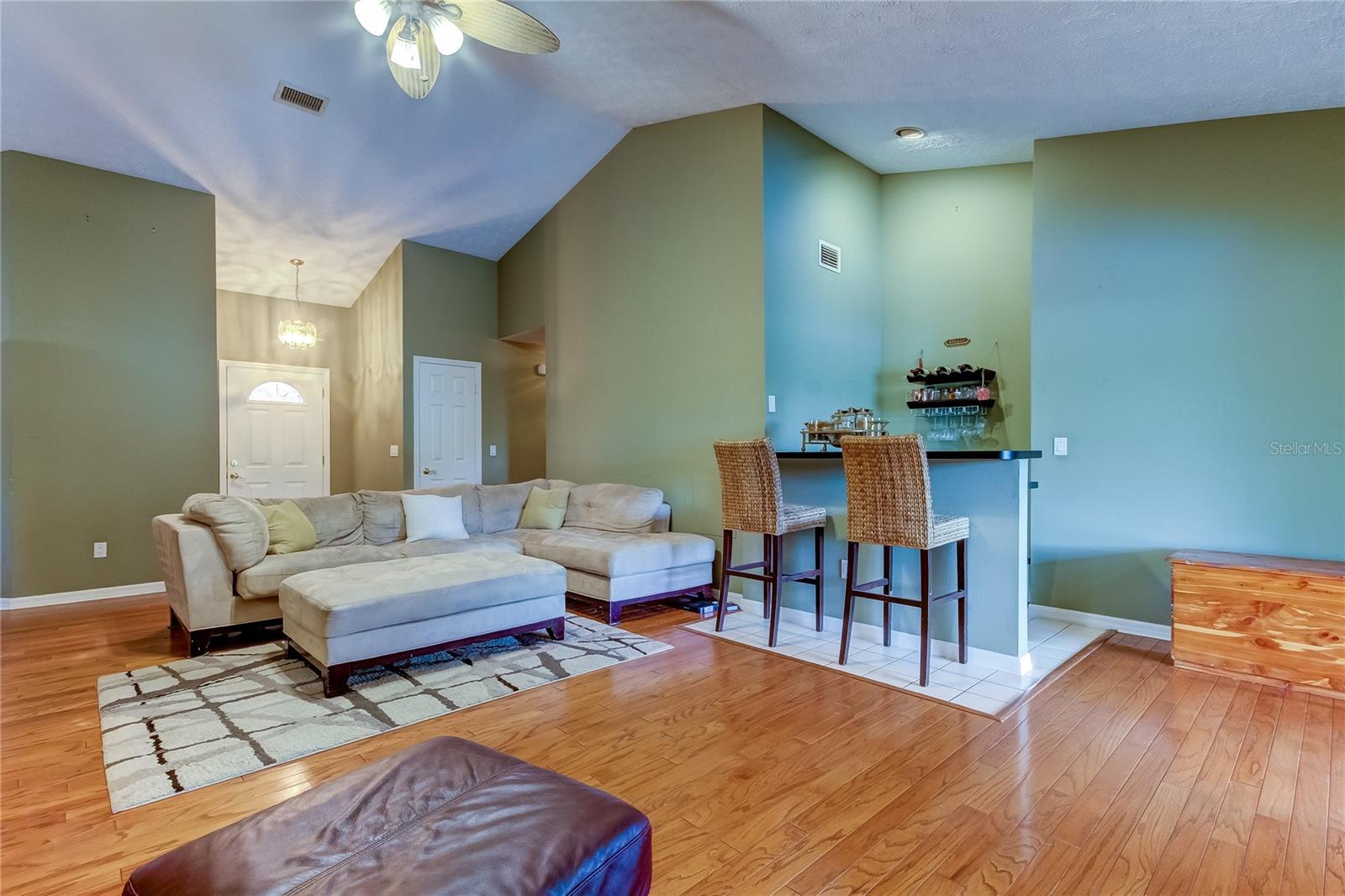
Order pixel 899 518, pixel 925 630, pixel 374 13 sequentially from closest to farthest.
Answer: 1. pixel 374 13
2. pixel 925 630
3. pixel 899 518

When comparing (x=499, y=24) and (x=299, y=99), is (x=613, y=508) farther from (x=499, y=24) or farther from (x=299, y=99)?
(x=299, y=99)

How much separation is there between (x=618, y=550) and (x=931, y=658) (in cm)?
192

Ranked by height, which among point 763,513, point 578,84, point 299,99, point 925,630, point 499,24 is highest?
point 578,84

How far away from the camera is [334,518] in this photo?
4484mm

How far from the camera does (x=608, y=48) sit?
4.04 m

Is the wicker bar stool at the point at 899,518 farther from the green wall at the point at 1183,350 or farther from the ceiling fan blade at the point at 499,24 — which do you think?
the ceiling fan blade at the point at 499,24

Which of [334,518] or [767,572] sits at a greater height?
[334,518]

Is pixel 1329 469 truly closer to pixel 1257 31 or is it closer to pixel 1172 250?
pixel 1172 250

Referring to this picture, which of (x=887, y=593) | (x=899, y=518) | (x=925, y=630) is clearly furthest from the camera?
(x=887, y=593)

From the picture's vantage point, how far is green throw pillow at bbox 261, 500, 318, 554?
404 centimetres

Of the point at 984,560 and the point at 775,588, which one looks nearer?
the point at 984,560

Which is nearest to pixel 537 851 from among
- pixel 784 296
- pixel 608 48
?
pixel 784 296

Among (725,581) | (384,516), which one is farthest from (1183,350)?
(384,516)

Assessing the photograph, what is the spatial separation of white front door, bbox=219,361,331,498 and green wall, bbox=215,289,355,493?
4.3 inches
